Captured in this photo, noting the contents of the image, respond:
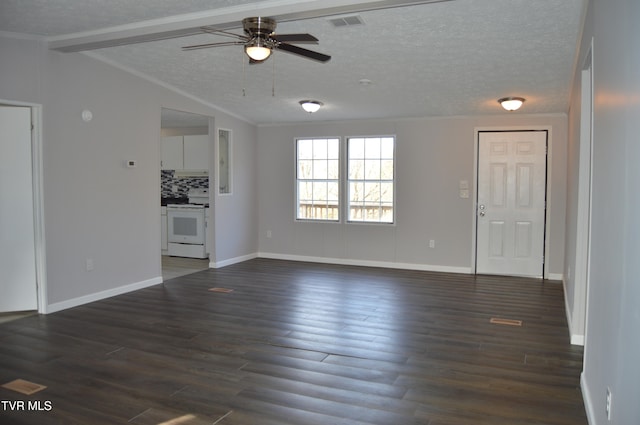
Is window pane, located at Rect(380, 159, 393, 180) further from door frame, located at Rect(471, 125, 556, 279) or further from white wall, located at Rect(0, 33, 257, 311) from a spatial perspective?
white wall, located at Rect(0, 33, 257, 311)

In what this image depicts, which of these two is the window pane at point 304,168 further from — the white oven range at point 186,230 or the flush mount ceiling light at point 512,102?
the flush mount ceiling light at point 512,102

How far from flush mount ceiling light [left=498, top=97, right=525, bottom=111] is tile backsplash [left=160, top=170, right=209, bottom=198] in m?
5.21

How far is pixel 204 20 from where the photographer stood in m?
4.02

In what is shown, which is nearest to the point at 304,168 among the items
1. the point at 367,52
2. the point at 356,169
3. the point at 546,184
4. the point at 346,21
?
the point at 356,169

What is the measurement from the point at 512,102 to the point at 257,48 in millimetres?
3798

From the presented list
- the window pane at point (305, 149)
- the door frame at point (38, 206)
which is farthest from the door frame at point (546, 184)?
the door frame at point (38, 206)

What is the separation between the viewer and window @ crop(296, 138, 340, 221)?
7.93 metres

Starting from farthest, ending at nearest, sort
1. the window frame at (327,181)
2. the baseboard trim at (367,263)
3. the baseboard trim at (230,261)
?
the window frame at (327,181), the baseboard trim at (230,261), the baseboard trim at (367,263)

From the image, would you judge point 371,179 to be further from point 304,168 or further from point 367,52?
point 367,52

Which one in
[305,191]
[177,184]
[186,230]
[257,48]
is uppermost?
[257,48]

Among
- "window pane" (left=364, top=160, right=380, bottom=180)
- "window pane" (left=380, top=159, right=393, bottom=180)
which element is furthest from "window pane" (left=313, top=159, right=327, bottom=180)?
"window pane" (left=380, top=159, right=393, bottom=180)

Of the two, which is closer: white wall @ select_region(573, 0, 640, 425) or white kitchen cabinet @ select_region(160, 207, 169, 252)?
white wall @ select_region(573, 0, 640, 425)

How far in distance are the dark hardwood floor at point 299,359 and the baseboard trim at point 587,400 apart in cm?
6

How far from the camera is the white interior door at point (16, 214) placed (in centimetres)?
463
